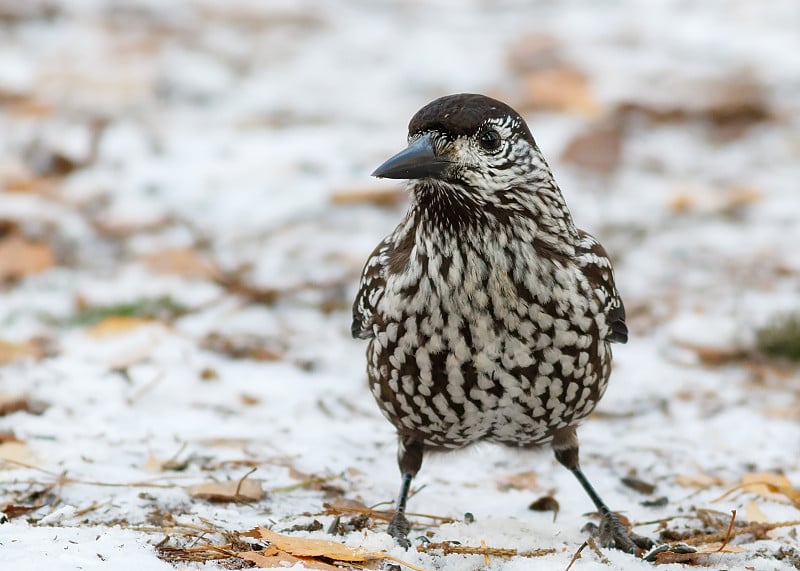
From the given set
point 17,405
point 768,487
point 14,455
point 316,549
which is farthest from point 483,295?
point 17,405

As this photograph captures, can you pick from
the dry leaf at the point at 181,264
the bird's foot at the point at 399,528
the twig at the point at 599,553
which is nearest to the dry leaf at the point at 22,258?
the dry leaf at the point at 181,264

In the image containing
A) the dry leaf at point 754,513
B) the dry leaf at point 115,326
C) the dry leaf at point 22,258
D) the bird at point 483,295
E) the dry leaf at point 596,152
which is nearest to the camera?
the bird at point 483,295

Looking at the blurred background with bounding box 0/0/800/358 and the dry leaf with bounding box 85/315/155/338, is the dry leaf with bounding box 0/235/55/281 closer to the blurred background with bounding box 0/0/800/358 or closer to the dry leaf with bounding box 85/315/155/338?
the blurred background with bounding box 0/0/800/358

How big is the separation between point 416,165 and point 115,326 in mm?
2446

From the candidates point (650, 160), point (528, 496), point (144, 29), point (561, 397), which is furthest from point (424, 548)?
point (144, 29)

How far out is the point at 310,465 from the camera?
4.01 meters

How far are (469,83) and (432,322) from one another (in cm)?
541

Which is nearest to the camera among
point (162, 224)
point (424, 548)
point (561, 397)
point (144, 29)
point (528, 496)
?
point (424, 548)

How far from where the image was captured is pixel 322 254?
20.2ft

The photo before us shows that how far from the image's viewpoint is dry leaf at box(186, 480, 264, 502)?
3.55 m

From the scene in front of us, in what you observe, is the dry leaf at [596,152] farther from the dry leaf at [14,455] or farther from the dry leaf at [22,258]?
the dry leaf at [14,455]

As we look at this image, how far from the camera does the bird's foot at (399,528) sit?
3324mm

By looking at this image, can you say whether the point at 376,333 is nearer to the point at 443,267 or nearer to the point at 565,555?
the point at 443,267

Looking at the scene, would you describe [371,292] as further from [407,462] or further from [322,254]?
[322,254]
